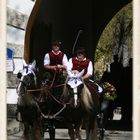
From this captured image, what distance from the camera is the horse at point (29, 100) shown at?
8.35 m

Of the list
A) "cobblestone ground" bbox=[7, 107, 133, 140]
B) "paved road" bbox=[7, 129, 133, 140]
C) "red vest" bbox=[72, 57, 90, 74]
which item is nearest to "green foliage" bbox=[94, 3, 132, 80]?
"cobblestone ground" bbox=[7, 107, 133, 140]

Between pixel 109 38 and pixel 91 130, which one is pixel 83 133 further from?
pixel 109 38

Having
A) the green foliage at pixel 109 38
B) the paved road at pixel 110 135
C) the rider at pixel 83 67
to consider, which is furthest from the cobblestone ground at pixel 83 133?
the green foliage at pixel 109 38

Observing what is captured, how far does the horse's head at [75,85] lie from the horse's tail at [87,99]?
0.10 metres

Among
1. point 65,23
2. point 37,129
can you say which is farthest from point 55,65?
point 65,23

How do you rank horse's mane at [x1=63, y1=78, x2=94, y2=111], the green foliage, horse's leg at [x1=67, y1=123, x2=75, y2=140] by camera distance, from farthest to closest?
the green foliage
horse's leg at [x1=67, y1=123, x2=75, y2=140]
horse's mane at [x1=63, y1=78, x2=94, y2=111]

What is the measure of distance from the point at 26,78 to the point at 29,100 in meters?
0.46

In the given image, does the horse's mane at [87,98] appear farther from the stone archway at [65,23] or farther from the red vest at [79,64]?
the stone archway at [65,23]

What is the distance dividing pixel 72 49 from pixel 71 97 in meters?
5.30

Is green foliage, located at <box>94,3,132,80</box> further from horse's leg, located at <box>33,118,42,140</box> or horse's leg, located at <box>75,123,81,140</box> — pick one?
horse's leg, located at <box>33,118,42,140</box>

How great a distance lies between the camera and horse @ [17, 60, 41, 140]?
8.35m

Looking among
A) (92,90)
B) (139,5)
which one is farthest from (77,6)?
(139,5)

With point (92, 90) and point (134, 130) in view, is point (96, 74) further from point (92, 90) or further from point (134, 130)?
point (134, 130)

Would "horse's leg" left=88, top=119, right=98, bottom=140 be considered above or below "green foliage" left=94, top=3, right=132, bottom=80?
below
